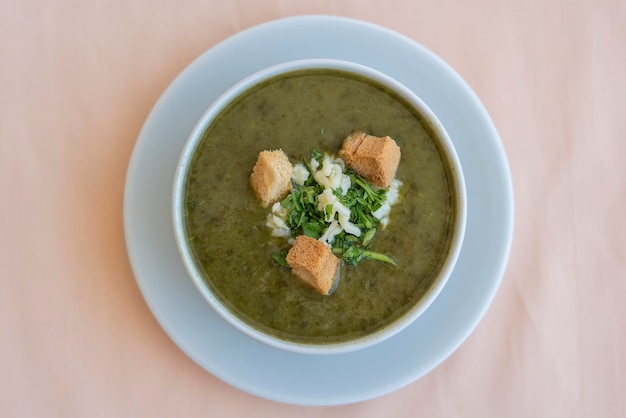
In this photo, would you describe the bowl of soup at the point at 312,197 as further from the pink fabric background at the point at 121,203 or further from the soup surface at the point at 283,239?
the pink fabric background at the point at 121,203

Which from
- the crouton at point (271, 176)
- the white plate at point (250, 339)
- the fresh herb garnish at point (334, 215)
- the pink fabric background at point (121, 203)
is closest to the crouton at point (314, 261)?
the fresh herb garnish at point (334, 215)

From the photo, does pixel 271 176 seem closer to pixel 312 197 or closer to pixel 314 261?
pixel 312 197

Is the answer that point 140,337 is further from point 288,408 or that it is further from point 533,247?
point 533,247

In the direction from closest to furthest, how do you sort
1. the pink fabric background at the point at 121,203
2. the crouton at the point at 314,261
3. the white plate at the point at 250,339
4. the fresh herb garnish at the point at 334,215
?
the crouton at the point at 314,261 < the fresh herb garnish at the point at 334,215 < the white plate at the point at 250,339 < the pink fabric background at the point at 121,203

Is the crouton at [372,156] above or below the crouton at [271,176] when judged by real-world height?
above

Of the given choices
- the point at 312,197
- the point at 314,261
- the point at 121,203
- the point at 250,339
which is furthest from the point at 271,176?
the point at 121,203

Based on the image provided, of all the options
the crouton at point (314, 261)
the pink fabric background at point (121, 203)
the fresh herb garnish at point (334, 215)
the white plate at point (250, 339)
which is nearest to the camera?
the crouton at point (314, 261)

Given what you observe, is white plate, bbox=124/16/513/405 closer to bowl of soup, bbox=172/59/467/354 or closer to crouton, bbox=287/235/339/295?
bowl of soup, bbox=172/59/467/354
